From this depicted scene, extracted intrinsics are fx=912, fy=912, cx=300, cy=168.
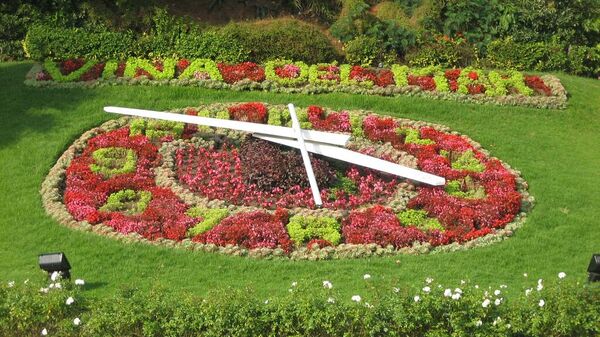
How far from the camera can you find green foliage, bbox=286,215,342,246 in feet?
44.7

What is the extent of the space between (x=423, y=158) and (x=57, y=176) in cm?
626

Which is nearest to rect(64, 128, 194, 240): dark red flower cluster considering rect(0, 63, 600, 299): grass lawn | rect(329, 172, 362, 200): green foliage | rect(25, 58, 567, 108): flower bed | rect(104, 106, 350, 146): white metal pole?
rect(0, 63, 600, 299): grass lawn

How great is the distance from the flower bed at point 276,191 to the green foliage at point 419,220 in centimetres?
2

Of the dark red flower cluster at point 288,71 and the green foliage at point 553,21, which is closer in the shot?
the dark red flower cluster at point 288,71

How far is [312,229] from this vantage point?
45.3 ft

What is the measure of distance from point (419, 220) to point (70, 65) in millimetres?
8446

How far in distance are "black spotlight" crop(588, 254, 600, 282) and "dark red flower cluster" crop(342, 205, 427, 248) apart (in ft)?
8.34

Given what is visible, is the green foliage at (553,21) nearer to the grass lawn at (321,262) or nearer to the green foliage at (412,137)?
the grass lawn at (321,262)

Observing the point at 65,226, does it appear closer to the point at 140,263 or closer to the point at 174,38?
the point at 140,263

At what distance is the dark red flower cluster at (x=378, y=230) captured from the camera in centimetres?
1361

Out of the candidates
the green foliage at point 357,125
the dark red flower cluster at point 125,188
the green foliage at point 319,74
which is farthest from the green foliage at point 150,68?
the green foliage at point 357,125

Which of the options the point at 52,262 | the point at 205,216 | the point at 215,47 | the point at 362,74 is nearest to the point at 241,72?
the point at 215,47

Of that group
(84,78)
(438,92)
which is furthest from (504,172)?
(84,78)

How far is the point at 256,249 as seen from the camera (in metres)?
13.3
